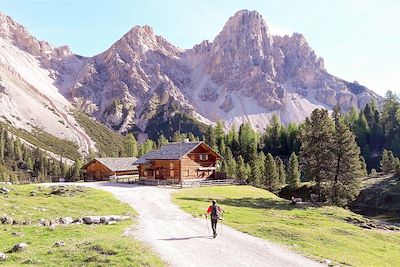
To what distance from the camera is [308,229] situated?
35.5 meters

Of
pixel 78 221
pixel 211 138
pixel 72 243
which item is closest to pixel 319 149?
pixel 78 221

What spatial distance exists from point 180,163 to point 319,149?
3066 cm

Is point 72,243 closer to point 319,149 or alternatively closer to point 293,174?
point 319,149

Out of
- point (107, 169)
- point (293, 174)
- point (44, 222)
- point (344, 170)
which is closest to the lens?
point (44, 222)

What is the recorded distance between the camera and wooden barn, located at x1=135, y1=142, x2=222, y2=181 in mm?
84750

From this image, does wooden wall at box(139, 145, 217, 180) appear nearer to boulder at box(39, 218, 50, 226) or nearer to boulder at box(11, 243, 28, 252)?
boulder at box(39, 218, 50, 226)

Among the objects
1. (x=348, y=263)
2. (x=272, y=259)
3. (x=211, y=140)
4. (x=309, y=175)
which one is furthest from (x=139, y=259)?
(x=211, y=140)

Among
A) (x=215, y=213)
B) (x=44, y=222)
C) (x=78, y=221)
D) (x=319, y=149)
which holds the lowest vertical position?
(x=78, y=221)

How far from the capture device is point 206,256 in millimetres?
22328

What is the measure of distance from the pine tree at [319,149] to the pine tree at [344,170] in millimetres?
987

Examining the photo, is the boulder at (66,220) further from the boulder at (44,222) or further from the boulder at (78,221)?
the boulder at (44,222)

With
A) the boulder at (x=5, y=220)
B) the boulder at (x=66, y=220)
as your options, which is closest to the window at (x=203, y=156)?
the boulder at (x=66, y=220)

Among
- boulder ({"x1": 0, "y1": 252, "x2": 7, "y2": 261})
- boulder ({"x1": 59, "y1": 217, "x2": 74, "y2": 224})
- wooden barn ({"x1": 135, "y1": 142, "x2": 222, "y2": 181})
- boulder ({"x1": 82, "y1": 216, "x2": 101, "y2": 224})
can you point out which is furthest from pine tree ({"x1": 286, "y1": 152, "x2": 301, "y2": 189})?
boulder ({"x1": 0, "y1": 252, "x2": 7, "y2": 261})

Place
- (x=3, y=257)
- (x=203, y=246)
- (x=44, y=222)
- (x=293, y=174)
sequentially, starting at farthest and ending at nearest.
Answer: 1. (x=293, y=174)
2. (x=44, y=222)
3. (x=203, y=246)
4. (x=3, y=257)
